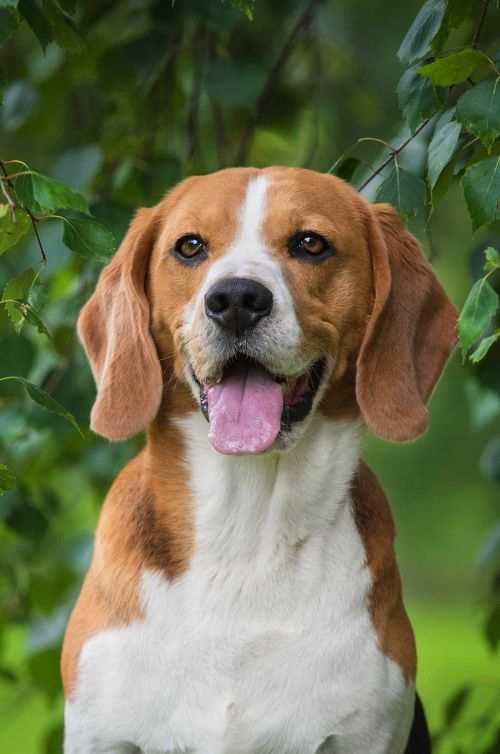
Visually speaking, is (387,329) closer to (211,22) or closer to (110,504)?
(110,504)

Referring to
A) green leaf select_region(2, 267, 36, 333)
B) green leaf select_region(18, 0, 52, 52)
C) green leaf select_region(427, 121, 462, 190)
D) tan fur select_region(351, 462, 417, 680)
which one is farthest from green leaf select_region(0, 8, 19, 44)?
tan fur select_region(351, 462, 417, 680)

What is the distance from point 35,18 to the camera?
3246 mm

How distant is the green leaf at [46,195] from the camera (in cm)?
292

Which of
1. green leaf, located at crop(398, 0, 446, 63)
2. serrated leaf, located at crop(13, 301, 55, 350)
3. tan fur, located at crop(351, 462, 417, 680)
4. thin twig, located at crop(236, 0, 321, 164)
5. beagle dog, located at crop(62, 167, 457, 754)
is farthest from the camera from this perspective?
thin twig, located at crop(236, 0, 321, 164)

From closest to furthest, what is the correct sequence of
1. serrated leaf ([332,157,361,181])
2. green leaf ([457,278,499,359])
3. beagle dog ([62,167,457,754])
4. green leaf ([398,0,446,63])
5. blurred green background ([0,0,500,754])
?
green leaf ([457,278,499,359]) < green leaf ([398,0,446,63]) < beagle dog ([62,167,457,754]) < serrated leaf ([332,157,361,181]) < blurred green background ([0,0,500,754])

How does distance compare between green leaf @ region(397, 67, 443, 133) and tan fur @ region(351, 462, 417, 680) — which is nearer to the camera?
green leaf @ region(397, 67, 443, 133)

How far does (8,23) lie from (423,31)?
3.08 ft

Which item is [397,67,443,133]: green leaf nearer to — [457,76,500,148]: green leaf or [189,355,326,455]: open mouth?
[457,76,500,148]: green leaf

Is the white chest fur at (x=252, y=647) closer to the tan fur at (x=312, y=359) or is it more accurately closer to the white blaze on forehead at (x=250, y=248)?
the tan fur at (x=312, y=359)

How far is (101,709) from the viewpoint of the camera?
3.38 meters

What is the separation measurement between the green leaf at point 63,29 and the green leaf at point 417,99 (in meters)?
0.77

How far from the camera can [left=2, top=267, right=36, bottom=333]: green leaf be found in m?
3.01

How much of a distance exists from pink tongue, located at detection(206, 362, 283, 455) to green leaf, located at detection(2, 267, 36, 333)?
20.7 inches

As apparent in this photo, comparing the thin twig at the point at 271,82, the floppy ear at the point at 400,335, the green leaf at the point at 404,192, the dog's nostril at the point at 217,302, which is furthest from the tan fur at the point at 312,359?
the thin twig at the point at 271,82
